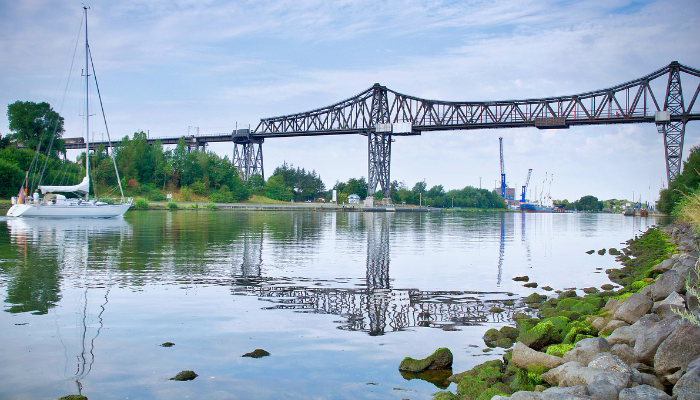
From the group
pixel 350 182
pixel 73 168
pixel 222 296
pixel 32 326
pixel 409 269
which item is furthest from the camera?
pixel 350 182

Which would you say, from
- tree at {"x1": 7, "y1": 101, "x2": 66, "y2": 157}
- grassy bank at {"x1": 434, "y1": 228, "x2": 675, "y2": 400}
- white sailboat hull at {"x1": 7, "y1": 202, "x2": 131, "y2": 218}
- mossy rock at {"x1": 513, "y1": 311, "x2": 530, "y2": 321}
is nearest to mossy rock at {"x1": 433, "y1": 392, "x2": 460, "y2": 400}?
grassy bank at {"x1": 434, "y1": 228, "x2": 675, "y2": 400}

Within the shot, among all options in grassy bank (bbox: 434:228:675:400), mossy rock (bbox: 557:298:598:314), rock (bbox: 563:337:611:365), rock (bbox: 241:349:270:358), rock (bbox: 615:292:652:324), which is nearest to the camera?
grassy bank (bbox: 434:228:675:400)

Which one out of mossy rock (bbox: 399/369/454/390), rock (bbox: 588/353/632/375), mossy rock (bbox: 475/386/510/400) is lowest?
mossy rock (bbox: 399/369/454/390)

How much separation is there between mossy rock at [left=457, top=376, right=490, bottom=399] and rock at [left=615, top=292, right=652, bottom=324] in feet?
11.1

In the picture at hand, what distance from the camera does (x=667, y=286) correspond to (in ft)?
33.9

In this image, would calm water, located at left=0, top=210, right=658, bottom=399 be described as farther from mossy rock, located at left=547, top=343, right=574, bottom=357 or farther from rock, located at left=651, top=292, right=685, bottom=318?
rock, located at left=651, top=292, right=685, bottom=318

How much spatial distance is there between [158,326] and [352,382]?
461cm

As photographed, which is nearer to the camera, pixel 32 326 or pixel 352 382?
pixel 352 382

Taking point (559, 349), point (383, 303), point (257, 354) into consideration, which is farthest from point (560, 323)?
point (257, 354)

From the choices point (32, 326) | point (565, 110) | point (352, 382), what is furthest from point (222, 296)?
point (565, 110)

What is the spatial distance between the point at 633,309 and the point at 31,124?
324 ft

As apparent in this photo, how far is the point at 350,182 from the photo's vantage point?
155500mm

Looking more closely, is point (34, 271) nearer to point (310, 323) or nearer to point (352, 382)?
point (310, 323)

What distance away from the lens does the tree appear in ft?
292
